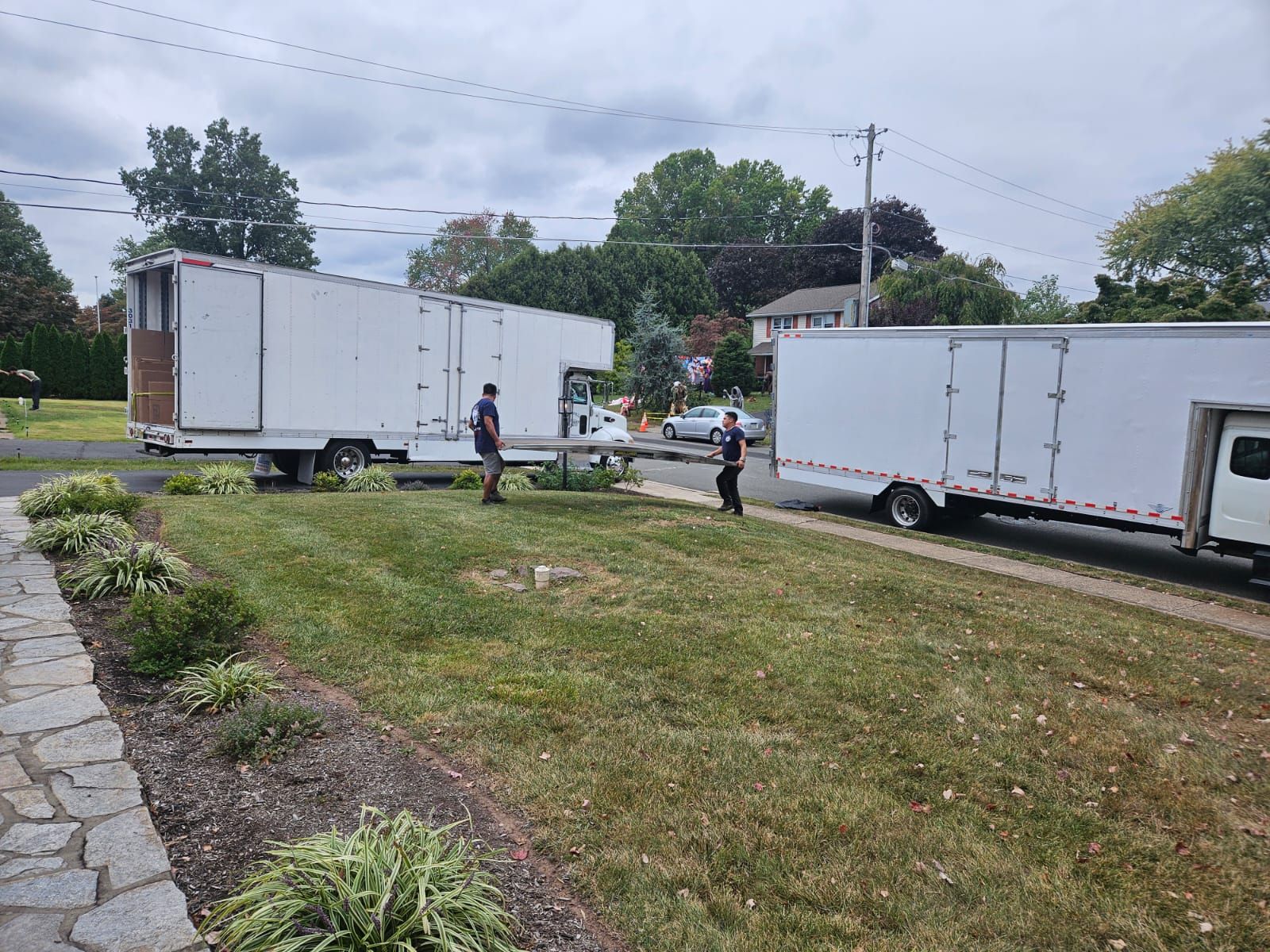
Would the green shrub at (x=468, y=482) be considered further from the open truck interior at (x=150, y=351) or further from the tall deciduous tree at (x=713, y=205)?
the tall deciduous tree at (x=713, y=205)

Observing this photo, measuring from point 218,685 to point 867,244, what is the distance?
25693mm

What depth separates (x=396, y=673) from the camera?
501cm

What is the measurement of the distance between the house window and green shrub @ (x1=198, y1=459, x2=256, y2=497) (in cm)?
1350

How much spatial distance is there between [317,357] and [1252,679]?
1348 cm

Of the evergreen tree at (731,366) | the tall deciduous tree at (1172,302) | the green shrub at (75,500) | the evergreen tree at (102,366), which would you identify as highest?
the tall deciduous tree at (1172,302)

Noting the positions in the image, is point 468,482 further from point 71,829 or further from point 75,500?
point 71,829

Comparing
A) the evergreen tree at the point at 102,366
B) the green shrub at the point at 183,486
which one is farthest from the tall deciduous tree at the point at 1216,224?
the evergreen tree at the point at 102,366

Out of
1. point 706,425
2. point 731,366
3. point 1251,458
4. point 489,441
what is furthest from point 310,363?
point 731,366

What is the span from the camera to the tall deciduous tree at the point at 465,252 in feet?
230

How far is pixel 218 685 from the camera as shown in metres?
4.43

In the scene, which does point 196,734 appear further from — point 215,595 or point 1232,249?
point 1232,249

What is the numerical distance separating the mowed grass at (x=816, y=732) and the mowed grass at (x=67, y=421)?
1440cm

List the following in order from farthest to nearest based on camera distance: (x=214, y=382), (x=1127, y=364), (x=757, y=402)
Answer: (x=757, y=402)
(x=214, y=382)
(x=1127, y=364)

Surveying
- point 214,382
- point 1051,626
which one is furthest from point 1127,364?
point 214,382
